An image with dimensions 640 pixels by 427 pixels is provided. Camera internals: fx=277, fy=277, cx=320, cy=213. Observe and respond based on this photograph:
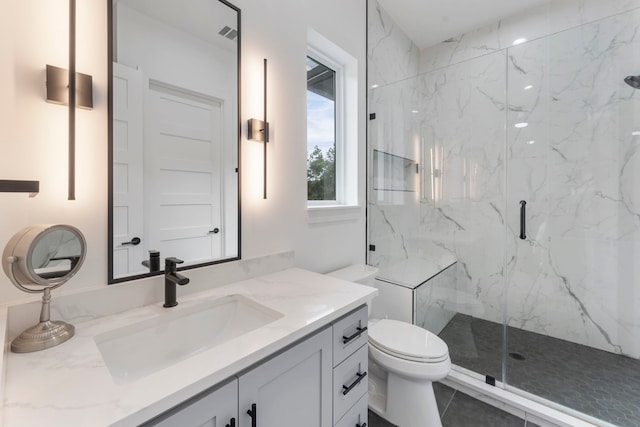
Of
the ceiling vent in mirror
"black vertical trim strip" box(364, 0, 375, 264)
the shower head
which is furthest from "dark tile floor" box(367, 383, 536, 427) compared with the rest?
the shower head

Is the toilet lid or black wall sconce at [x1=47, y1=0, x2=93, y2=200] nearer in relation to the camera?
black wall sconce at [x1=47, y1=0, x2=93, y2=200]

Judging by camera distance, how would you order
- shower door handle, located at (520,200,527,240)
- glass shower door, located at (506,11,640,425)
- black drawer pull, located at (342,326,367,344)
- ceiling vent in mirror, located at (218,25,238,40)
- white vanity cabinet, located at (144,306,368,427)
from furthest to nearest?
shower door handle, located at (520,200,527,240)
glass shower door, located at (506,11,640,425)
ceiling vent in mirror, located at (218,25,238,40)
black drawer pull, located at (342,326,367,344)
white vanity cabinet, located at (144,306,368,427)

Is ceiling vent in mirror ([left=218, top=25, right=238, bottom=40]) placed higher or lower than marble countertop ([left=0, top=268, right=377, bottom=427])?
higher

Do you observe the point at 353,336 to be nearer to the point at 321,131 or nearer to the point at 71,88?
the point at 71,88

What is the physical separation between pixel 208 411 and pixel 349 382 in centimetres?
62

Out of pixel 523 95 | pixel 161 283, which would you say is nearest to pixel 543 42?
pixel 523 95

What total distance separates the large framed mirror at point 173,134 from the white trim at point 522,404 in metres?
1.72

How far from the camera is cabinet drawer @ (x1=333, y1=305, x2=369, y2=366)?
1001 mm

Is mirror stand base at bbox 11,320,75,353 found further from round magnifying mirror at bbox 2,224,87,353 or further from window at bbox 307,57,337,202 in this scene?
window at bbox 307,57,337,202

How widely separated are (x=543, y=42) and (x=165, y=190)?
9.40ft

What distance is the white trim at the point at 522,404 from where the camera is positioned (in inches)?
59.1

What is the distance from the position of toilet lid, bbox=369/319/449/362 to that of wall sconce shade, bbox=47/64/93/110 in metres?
1.63

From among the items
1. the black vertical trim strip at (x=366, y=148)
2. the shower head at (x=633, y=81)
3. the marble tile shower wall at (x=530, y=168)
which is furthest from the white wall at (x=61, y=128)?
the shower head at (x=633, y=81)

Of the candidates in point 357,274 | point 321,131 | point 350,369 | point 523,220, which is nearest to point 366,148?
point 321,131
